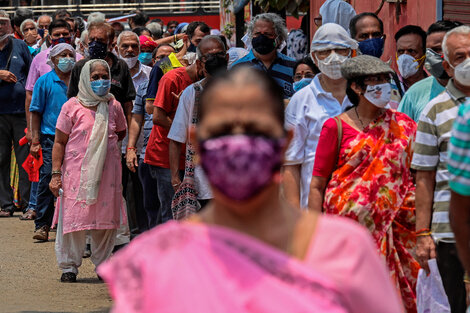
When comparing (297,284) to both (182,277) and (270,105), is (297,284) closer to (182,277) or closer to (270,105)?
(182,277)

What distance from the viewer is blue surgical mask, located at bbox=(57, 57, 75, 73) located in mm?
10875

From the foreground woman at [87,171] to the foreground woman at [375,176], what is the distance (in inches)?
139

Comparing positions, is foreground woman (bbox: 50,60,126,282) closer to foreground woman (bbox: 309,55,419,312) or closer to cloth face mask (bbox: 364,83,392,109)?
foreground woman (bbox: 309,55,419,312)

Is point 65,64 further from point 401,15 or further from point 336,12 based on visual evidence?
point 401,15

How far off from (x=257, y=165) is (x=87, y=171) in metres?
6.56

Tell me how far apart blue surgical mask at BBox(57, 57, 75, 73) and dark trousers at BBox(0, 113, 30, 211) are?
10.2ft

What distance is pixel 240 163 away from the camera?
2561mm

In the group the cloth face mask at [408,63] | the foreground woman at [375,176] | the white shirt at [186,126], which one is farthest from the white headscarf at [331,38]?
the white shirt at [186,126]

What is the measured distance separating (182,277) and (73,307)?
564cm

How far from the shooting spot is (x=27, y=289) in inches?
350

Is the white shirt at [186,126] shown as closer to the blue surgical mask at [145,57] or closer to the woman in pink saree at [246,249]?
the woman in pink saree at [246,249]

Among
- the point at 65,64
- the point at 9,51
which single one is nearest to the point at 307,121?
the point at 65,64

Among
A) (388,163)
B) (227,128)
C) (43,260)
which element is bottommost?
(43,260)

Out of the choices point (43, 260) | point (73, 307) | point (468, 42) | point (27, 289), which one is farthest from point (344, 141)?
point (43, 260)
